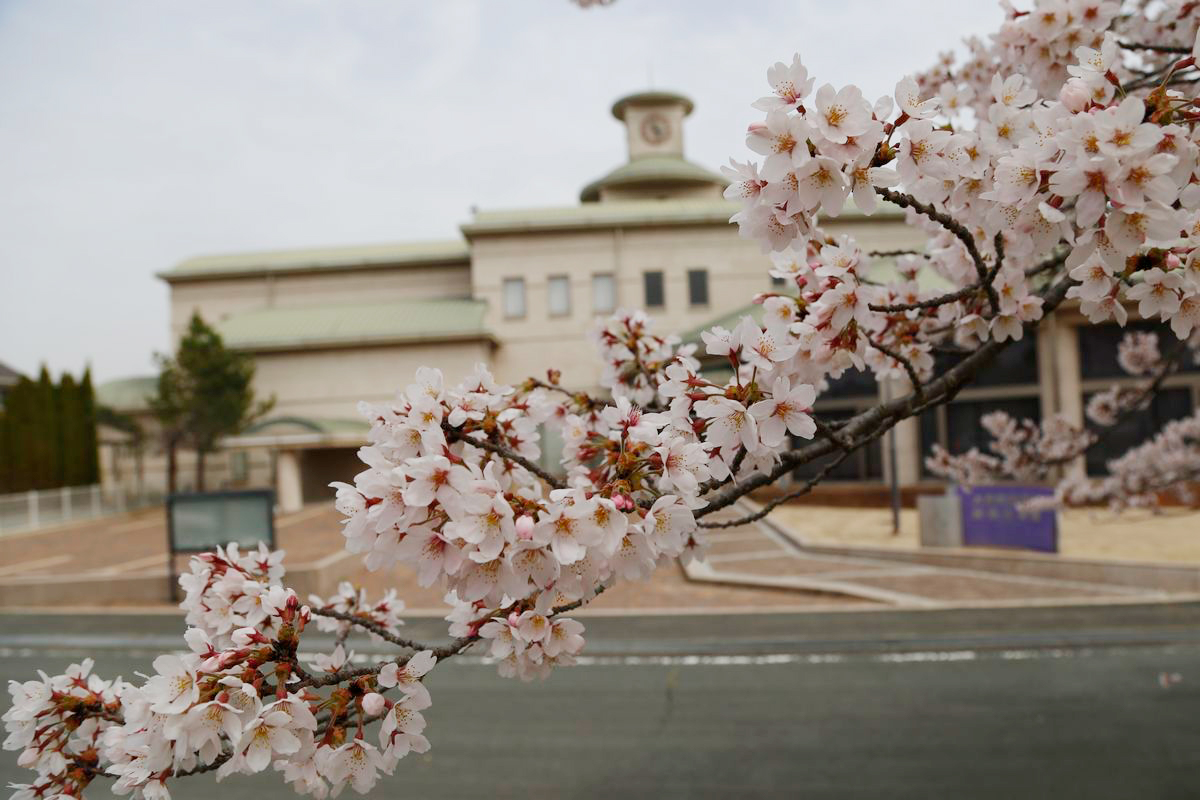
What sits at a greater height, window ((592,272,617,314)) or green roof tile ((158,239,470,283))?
green roof tile ((158,239,470,283))

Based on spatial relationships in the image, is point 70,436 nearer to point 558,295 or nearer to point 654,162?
point 558,295

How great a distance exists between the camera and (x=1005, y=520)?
1242 cm

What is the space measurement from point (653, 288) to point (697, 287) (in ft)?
5.55

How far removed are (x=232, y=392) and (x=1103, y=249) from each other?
1099 inches

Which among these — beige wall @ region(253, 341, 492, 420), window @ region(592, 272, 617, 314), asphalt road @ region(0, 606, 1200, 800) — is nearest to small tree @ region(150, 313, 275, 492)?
beige wall @ region(253, 341, 492, 420)

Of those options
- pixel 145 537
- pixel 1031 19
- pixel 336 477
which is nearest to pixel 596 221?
pixel 336 477

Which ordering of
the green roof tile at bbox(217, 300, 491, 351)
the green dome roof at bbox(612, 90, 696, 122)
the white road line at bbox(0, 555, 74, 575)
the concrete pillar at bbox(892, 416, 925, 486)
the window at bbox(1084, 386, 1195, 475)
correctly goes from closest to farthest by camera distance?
the white road line at bbox(0, 555, 74, 575) < the window at bbox(1084, 386, 1195, 475) < the concrete pillar at bbox(892, 416, 925, 486) < the green roof tile at bbox(217, 300, 491, 351) < the green dome roof at bbox(612, 90, 696, 122)

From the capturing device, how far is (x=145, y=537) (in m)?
20.1

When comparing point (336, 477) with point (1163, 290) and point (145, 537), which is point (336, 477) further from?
point (1163, 290)

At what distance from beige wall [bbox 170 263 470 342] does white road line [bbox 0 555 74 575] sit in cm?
1646

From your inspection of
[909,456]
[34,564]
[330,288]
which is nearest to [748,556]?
[909,456]

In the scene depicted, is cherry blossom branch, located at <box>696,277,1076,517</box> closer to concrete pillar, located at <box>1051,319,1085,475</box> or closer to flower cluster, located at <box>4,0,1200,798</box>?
flower cluster, located at <box>4,0,1200,798</box>

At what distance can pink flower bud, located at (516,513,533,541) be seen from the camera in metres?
1.48

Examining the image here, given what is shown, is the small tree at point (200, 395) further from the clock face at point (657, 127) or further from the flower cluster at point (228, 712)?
the flower cluster at point (228, 712)
